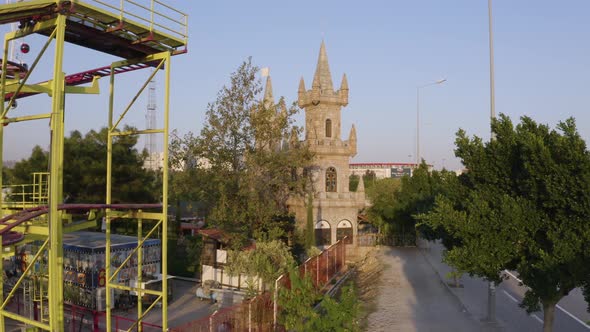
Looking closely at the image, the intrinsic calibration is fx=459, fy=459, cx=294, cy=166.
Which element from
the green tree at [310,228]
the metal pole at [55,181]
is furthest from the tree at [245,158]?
the metal pole at [55,181]

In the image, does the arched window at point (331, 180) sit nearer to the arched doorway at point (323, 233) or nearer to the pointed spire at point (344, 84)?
the arched doorway at point (323, 233)

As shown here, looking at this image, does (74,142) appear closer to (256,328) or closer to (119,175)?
(119,175)

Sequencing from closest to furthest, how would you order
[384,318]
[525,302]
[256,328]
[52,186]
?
[52,186] < [525,302] < [256,328] < [384,318]

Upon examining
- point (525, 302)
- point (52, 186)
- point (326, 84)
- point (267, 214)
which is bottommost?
point (525, 302)

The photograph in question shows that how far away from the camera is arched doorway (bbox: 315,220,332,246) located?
1270 inches

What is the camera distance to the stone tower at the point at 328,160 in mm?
32469

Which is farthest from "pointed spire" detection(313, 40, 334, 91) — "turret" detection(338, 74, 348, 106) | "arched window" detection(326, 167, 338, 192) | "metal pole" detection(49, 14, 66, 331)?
"metal pole" detection(49, 14, 66, 331)

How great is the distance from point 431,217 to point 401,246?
24794 millimetres

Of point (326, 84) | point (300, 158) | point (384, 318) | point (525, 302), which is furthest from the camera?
point (326, 84)

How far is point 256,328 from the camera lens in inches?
529

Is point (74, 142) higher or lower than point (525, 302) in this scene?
higher

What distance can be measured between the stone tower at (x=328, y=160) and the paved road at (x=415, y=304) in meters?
5.57

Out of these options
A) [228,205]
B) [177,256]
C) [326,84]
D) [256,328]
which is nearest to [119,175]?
[177,256]

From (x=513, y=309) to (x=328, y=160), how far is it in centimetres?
1771
